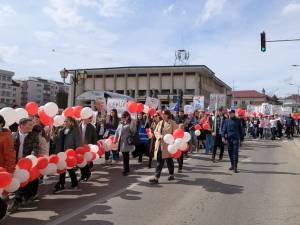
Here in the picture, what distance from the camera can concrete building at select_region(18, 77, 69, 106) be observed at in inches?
5969

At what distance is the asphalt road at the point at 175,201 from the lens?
23.0ft

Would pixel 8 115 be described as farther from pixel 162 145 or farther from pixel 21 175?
pixel 162 145

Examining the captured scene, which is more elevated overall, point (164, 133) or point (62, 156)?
point (164, 133)

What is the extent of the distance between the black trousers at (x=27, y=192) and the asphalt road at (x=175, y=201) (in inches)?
7.8

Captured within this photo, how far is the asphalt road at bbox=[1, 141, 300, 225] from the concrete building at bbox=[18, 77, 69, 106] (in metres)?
140

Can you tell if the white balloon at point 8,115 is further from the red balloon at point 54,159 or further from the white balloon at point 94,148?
the white balloon at point 94,148

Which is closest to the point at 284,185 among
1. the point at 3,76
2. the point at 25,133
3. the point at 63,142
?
the point at 63,142

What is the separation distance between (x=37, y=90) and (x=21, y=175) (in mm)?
153902

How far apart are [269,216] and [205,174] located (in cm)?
490

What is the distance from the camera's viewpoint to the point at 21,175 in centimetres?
714

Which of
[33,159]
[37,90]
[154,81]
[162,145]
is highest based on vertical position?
[37,90]

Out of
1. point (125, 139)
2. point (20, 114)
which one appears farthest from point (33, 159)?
point (125, 139)


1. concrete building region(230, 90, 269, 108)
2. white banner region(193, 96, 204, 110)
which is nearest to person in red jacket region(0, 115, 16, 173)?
white banner region(193, 96, 204, 110)

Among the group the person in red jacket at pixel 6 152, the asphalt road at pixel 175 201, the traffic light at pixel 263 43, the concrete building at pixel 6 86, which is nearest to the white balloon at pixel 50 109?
the asphalt road at pixel 175 201
